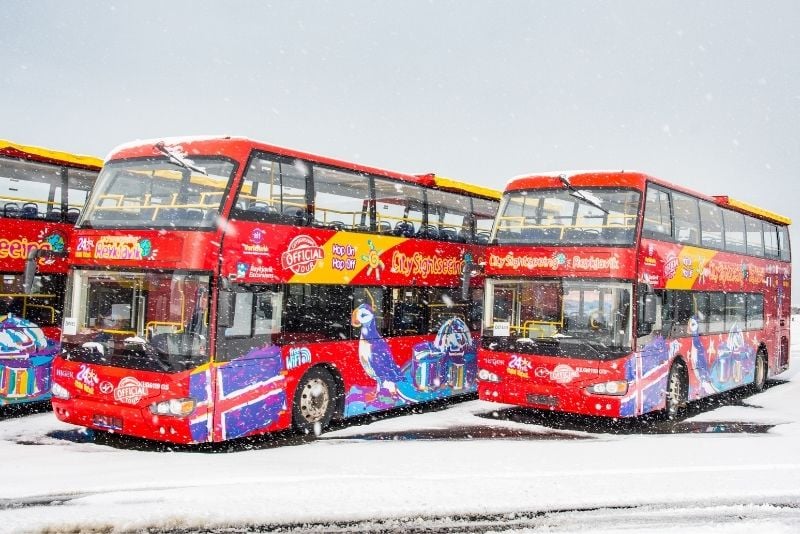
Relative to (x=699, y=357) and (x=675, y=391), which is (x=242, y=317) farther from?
(x=699, y=357)

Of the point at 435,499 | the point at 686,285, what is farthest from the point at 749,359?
the point at 435,499

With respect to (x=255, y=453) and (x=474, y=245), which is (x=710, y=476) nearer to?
(x=255, y=453)

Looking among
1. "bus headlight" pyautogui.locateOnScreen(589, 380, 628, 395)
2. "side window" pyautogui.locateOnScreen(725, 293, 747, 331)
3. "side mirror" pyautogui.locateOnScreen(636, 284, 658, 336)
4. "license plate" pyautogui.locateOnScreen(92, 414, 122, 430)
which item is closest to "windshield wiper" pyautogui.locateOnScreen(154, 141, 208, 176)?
"license plate" pyautogui.locateOnScreen(92, 414, 122, 430)

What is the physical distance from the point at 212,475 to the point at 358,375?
4297 mm

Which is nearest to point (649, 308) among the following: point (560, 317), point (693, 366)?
point (560, 317)

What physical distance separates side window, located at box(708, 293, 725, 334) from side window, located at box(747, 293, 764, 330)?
1894mm

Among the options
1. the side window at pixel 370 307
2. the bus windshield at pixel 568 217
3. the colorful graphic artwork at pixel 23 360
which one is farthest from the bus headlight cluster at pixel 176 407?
the bus windshield at pixel 568 217

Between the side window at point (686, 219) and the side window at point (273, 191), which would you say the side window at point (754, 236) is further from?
the side window at point (273, 191)

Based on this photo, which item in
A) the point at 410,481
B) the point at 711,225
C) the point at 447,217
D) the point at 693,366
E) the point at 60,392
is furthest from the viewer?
the point at 711,225

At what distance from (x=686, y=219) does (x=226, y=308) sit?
8541 mm

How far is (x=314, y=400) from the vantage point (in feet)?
38.7

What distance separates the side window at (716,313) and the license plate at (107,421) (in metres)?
11.1

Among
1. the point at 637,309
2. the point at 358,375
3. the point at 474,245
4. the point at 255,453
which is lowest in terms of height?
the point at 255,453

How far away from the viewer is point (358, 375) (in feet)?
41.2
